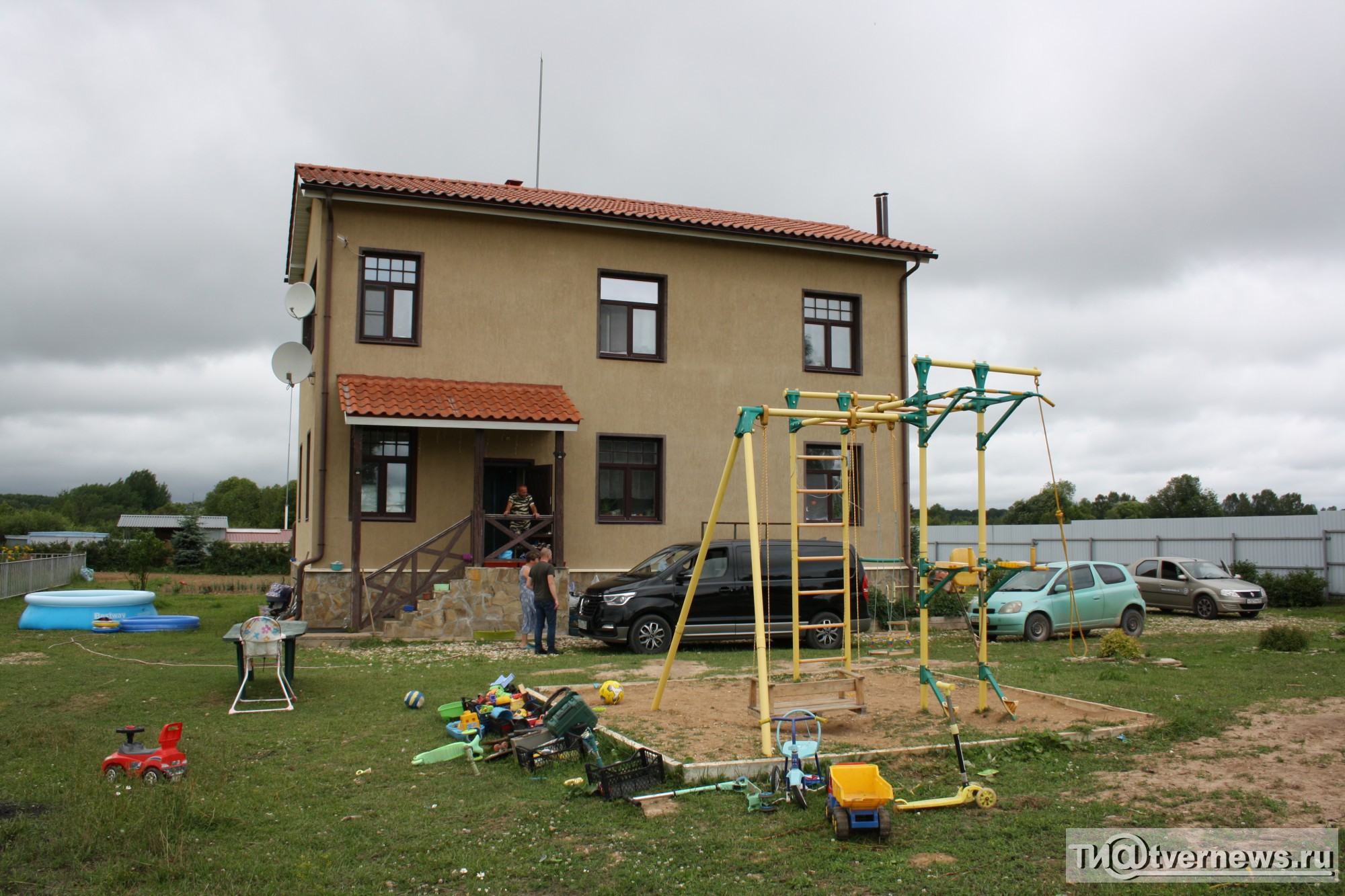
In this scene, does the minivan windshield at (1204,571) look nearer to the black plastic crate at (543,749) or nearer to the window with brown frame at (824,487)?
the window with brown frame at (824,487)

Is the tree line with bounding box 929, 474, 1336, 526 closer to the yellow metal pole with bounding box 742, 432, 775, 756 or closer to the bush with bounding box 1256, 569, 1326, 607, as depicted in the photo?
the bush with bounding box 1256, 569, 1326, 607

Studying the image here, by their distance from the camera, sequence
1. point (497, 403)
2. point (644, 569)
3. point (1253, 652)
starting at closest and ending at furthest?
point (1253, 652), point (644, 569), point (497, 403)

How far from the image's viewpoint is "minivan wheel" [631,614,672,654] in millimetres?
14992

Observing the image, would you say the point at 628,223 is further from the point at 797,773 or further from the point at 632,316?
the point at 797,773

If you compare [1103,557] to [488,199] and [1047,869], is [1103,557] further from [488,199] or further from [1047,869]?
[1047,869]

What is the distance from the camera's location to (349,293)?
17.6 meters

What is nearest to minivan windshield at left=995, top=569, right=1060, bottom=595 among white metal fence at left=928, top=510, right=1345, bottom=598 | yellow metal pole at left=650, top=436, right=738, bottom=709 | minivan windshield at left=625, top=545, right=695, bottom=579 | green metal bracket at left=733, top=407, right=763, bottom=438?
white metal fence at left=928, top=510, right=1345, bottom=598

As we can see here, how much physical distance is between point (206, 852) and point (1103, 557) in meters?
32.2

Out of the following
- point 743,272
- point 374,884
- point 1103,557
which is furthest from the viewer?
point 1103,557

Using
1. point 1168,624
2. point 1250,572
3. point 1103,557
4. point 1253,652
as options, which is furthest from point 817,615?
point 1103,557

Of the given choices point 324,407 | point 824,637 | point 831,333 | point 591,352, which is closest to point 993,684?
point 824,637

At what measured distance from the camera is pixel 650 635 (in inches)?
594

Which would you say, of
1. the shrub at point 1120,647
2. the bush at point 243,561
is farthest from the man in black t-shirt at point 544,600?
the bush at point 243,561

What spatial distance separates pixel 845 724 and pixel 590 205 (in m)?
14.0
